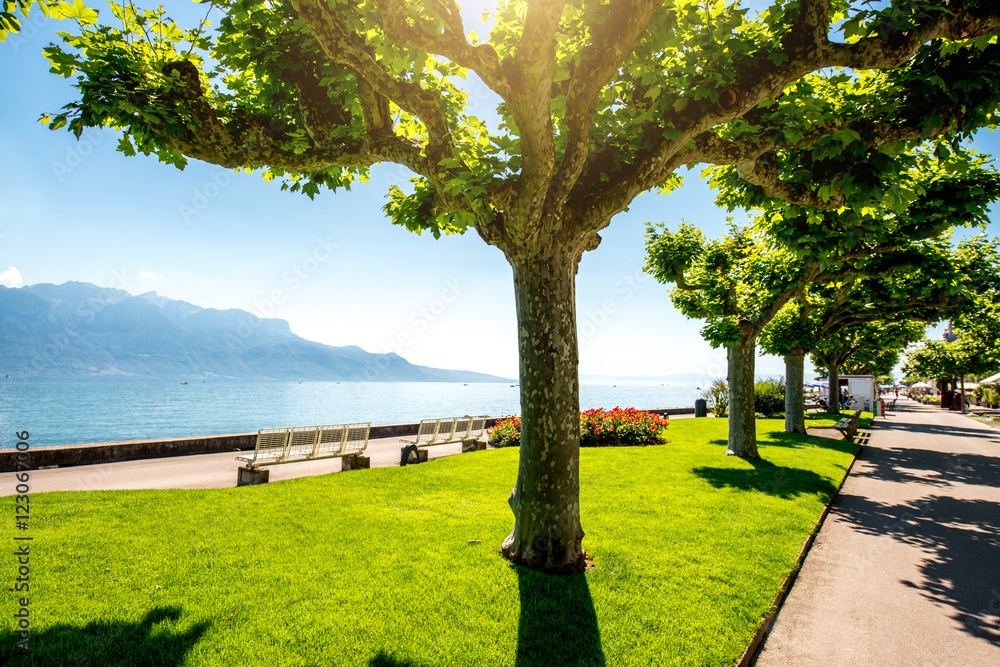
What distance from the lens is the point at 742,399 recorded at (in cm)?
1323

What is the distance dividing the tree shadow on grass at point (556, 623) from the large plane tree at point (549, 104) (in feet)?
1.12

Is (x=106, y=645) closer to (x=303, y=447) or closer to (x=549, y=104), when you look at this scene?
(x=549, y=104)

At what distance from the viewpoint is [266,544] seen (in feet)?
19.0

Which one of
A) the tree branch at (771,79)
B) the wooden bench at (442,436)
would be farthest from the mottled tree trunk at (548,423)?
the wooden bench at (442,436)

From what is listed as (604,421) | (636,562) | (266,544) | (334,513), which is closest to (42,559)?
(266,544)

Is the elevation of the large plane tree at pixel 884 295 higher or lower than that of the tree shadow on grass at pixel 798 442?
higher

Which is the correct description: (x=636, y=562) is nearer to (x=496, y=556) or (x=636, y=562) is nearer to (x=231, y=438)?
(x=496, y=556)

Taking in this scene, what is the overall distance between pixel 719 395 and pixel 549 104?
28.0 meters

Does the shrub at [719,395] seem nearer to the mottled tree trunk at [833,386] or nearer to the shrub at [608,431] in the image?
the mottled tree trunk at [833,386]

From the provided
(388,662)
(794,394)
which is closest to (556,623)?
(388,662)

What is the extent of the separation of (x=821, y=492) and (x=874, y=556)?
3.39 m

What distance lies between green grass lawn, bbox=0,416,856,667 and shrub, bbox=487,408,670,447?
6.80m

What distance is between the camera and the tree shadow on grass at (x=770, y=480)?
9383mm

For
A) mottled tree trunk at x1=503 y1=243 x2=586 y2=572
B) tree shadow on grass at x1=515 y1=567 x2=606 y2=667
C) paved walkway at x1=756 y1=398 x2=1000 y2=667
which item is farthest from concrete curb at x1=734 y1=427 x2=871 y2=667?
mottled tree trunk at x1=503 y1=243 x2=586 y2=572
